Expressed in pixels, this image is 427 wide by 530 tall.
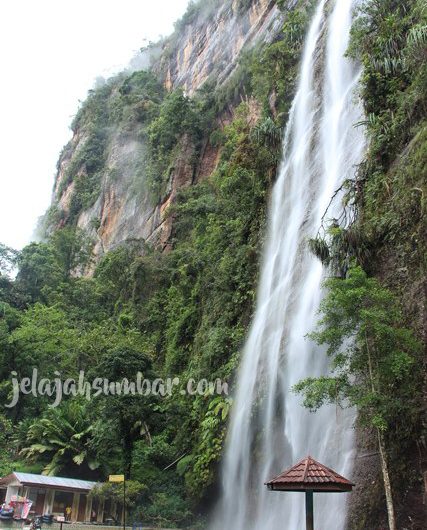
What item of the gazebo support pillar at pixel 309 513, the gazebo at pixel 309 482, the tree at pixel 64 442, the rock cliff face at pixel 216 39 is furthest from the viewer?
the rock cliff face at pixel 216 39

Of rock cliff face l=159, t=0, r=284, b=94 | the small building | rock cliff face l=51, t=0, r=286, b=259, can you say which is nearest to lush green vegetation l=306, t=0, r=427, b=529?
the small building

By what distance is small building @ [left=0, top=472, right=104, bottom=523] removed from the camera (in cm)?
1672

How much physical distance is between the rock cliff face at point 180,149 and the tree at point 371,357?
23755 mm

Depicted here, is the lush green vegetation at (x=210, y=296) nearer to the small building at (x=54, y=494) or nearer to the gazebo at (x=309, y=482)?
the small building at (x=54, y=494)

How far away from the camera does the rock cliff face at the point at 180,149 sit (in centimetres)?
3525

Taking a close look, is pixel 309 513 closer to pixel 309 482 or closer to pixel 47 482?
pixel 309 482

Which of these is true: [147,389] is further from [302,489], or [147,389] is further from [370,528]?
[302,489]

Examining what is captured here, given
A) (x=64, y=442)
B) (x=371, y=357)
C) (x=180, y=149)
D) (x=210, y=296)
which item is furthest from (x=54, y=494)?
(x=180, y=149)

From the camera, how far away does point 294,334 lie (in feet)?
48.5

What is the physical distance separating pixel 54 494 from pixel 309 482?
43.5 ft

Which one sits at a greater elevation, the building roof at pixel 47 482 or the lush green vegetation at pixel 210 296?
the lush green vegetation at pixel 210 296

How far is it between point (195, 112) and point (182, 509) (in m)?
26.8

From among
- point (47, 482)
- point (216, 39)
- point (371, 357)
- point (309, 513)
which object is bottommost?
point (47, 482)

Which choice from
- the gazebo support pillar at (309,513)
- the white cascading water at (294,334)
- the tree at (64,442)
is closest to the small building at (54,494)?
the tree at (64,442)
